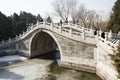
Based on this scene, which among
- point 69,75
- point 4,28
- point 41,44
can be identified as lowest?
point 69,75

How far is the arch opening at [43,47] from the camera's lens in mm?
27703

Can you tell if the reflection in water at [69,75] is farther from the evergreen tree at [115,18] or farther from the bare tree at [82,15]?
the bare tree at [82,15]

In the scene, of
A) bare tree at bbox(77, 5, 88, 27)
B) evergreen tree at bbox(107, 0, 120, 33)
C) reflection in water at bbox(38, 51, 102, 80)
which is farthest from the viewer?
bare tree at bbox(77, 5, 88, 27)

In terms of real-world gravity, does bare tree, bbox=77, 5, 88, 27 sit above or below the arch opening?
above

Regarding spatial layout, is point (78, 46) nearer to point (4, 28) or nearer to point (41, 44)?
point (41, 44)

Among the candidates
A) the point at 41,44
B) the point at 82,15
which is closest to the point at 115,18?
the point at 41,44

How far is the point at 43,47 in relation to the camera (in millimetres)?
30609

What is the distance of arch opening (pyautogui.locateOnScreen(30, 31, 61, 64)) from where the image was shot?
27.7 meters

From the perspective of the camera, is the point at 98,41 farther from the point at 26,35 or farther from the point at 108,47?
the point at 26,35

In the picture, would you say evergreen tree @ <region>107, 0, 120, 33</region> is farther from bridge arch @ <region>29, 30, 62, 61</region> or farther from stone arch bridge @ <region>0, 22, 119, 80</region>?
bridge arch @ <region>29, 30, 62, 61</region>

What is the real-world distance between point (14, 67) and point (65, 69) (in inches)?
258

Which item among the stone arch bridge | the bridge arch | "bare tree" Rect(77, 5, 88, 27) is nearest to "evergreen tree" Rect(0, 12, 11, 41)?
the stone arch bridge

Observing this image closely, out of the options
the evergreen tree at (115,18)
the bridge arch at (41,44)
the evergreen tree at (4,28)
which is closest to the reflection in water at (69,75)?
the bridge arch at (41,44)

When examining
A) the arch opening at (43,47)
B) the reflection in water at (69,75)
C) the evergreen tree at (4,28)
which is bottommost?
the reflection in water at (69,75)
